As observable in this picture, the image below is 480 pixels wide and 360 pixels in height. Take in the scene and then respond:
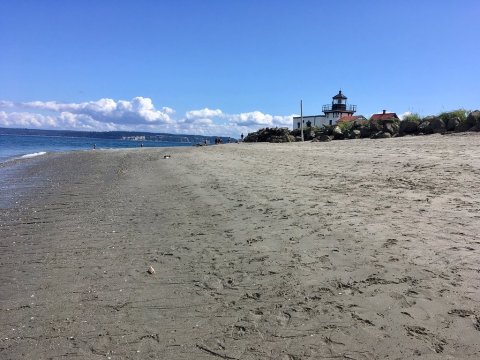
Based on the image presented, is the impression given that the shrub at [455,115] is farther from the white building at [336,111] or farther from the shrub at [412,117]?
the white building at [336,111]

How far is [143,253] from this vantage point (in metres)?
6.99

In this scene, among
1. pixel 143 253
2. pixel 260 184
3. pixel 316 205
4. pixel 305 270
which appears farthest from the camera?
pixel 260 184

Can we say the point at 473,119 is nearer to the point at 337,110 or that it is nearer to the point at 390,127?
the point at 390,127

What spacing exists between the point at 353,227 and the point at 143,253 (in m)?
3.77

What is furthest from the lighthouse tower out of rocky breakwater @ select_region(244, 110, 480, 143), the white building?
rocky breakwater @ select_region(244, 110, 480, 143)

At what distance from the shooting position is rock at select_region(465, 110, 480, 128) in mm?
25141

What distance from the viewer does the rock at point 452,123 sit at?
26.9 metres

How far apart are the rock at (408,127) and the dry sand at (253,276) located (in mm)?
20424

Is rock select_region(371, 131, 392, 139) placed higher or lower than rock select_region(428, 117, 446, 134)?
lower

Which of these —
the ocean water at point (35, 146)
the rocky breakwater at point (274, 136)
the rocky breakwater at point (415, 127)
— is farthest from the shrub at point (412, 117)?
the ocean water at point (35, 146)

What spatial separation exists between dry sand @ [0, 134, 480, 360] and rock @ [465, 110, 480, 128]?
16.6 m

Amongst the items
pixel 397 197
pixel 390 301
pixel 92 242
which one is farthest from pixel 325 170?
pixel 390 301

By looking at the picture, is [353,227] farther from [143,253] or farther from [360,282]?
[143,253]

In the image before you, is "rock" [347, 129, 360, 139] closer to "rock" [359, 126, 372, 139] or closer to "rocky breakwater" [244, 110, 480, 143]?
"rocky breakwater" [244, 110, 480, 143]
